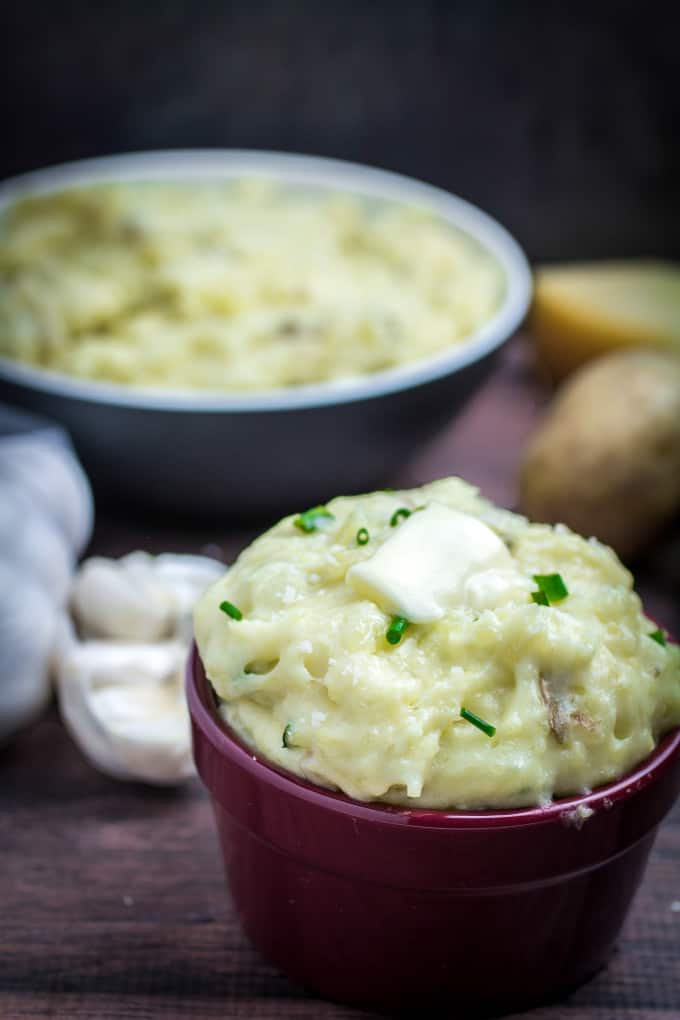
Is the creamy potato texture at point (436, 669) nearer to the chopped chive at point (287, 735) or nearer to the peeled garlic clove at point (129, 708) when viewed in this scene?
the chopped chive at point (287, 735)

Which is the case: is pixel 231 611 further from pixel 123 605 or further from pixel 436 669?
pixel 123 605

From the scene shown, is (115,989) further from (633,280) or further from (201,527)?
(633,280)

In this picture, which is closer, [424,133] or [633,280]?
[633,280]

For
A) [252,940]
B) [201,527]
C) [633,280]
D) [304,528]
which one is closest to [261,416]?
[201,527]

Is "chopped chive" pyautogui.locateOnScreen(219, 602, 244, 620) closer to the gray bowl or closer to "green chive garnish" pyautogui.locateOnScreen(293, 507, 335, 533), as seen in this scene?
"green chive garnish" pyautogui.locateOnScreen(293, 507, 335, 533)

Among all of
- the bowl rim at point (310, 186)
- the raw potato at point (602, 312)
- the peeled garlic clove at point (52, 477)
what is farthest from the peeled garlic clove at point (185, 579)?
the raw potato at point (602, 312)
